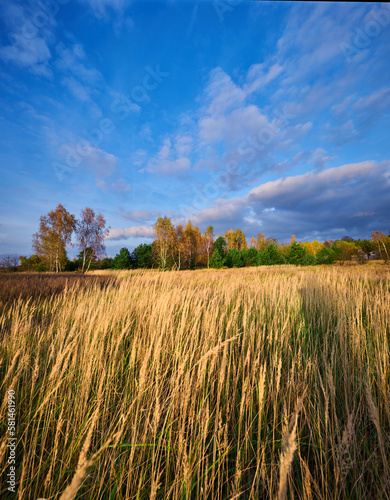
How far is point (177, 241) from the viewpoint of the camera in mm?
30516

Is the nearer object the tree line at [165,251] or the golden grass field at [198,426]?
the golden grass field at [198,426]

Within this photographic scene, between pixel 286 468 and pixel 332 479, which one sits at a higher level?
pixel 286 468

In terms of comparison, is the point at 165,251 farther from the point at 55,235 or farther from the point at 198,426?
the point at 198,426

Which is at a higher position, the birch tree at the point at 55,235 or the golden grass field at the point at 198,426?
the birch tree at the point at 55,235

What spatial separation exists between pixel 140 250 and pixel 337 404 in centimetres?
4262

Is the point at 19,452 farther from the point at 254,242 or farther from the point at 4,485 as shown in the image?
the point at 254,242

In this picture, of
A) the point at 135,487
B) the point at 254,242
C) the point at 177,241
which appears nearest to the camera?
the point at 135,487

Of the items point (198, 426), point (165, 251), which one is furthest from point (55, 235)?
point (198, 426)

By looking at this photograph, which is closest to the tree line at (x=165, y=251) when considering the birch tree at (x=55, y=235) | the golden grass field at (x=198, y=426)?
the birch tree at (x=55, y=235)

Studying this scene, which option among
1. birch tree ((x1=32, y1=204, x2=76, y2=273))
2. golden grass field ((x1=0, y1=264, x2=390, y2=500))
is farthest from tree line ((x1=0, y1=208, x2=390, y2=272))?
golden grass field ((x1=0, y1=264, x2=390, y2=500))

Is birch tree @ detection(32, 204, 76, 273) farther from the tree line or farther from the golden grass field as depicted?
the golden grass field

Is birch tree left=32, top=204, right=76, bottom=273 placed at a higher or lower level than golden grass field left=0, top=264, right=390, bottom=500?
higher

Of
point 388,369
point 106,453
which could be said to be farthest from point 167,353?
point 388,369

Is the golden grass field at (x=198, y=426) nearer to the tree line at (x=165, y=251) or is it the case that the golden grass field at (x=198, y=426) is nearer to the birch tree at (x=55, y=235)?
the tree line at (x=165, y=251)
